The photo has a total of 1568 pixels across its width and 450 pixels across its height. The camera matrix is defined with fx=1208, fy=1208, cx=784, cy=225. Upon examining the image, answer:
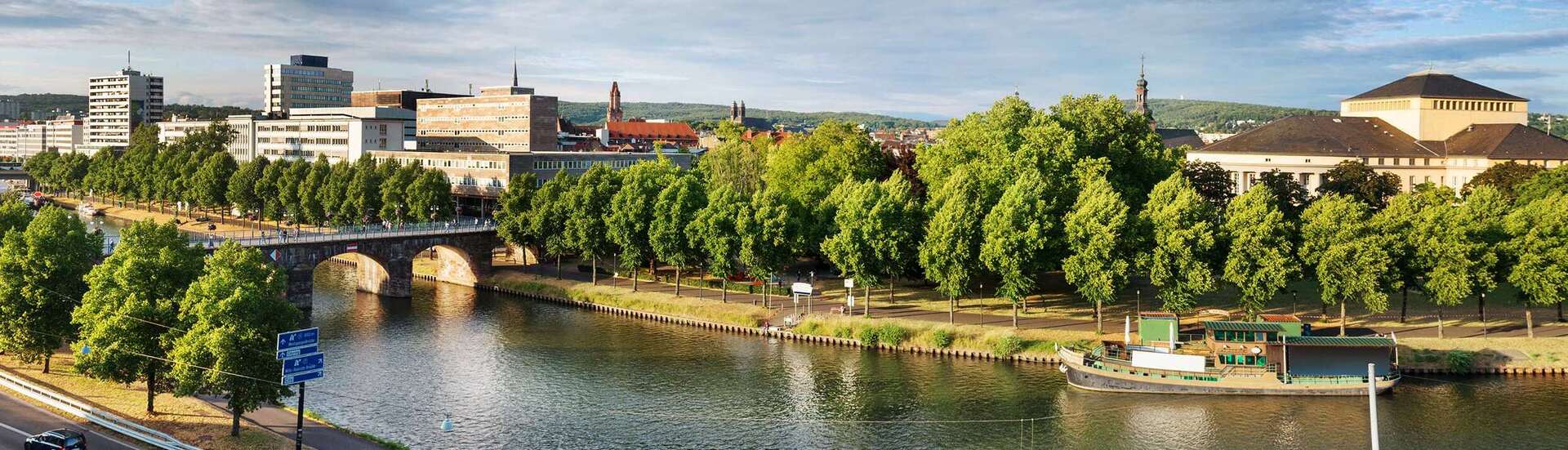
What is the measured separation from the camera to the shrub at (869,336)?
79125mm

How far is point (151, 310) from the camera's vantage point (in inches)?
2110

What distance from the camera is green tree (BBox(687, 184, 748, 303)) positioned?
88.9 metres

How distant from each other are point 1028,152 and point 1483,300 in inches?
1251

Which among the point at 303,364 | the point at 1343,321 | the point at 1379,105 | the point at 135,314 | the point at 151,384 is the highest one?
the point at 1379,105

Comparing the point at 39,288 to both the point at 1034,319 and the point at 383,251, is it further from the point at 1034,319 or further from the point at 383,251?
the point at 1034,319

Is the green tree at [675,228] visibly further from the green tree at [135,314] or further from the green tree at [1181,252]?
the green tree at [135,314]

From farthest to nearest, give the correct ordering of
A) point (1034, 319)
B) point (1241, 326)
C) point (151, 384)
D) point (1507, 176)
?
point (1507, 176)
point (1034, 319)
point (1241, 326)
point (151, 384)

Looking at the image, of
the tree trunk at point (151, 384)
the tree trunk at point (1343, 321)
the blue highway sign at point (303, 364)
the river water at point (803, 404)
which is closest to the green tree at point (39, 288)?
the tree trunk at point (151, 384)

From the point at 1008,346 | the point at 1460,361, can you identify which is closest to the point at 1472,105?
the point at 1460,361

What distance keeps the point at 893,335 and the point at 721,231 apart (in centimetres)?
1720

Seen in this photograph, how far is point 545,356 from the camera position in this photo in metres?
75.8

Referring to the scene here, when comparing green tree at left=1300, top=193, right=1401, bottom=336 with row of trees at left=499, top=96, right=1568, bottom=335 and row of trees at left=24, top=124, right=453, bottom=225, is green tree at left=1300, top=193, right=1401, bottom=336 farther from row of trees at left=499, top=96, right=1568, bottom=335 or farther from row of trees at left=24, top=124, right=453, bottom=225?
row of trees at left=24, top=124, right=453, bottom=225

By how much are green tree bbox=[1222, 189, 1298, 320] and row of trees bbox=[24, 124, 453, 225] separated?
8113 centimetres

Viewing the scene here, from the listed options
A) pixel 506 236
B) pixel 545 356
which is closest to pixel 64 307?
pixel 545 356
